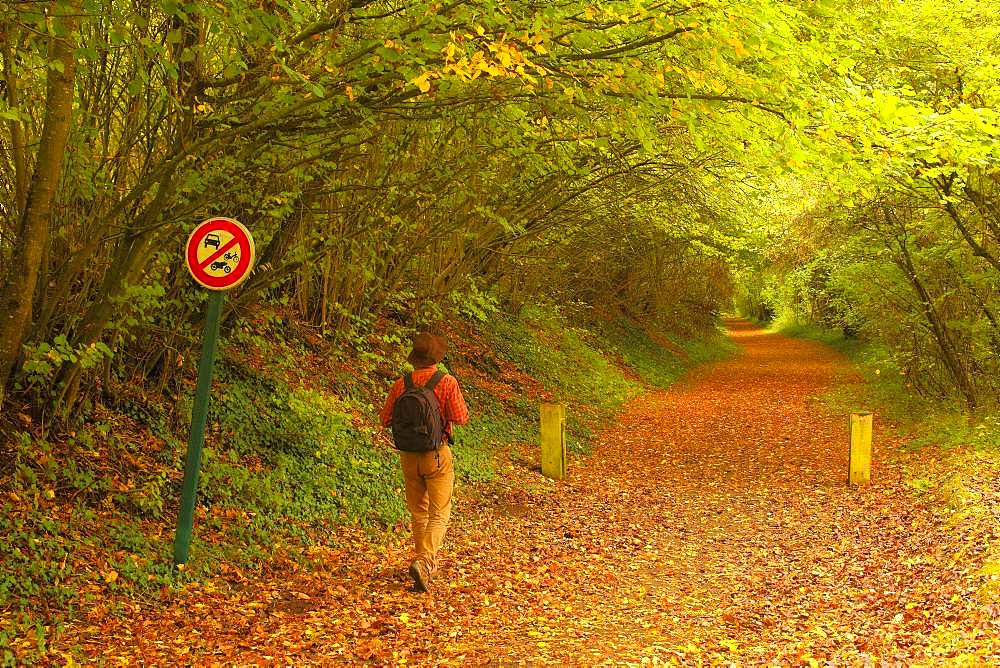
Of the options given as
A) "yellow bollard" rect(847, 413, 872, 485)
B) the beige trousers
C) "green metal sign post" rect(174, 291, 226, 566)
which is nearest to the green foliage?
"green metal sign post" rect(174, 291, 226, 566)

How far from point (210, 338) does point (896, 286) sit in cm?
1430

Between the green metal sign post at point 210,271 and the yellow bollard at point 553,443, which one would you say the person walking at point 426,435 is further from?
the yellow bollard at point 553,443

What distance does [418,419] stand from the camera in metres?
6.45

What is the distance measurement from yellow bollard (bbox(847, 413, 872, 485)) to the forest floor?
0.26 meters

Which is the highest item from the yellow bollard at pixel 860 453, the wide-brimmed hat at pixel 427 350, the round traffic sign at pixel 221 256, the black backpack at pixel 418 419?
the round traffic sign at pixel 221 256

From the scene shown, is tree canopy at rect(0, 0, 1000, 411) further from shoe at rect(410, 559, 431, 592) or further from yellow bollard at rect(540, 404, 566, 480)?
yellow bollard at rect(540, 404, 566, 480)

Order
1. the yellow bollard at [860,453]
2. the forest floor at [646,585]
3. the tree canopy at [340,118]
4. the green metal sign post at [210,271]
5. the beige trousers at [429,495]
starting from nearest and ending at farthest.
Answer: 1. the forest floor at [646,585]
2. the tree canopy at [340,118]
3. the green metal sign post at [210,271]
4. the beige trousers at [429,495]
5. the yellow bollard at [860,453]

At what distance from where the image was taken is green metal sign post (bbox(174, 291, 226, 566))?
607 cm

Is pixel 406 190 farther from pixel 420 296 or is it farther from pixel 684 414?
pixel 684 414

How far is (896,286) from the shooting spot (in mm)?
16344

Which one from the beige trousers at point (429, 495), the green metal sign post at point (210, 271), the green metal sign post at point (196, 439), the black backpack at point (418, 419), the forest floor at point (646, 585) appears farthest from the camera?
the beige trousers at point (429, 495)

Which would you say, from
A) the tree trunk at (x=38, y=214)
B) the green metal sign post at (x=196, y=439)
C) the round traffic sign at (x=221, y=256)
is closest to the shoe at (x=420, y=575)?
the green metal sign post at (x=196, y=439)

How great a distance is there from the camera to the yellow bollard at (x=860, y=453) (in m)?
11.1

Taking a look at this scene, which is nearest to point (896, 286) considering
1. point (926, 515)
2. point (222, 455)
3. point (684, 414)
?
point (684, 414)
